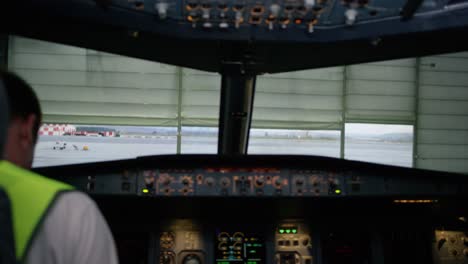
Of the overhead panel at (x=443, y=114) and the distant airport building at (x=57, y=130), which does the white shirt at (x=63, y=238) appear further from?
the overhead panel at (x=443, y=114)

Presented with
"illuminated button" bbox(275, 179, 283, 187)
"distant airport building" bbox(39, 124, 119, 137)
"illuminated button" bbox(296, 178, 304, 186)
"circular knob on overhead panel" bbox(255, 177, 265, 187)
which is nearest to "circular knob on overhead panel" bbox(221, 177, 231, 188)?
"circular knob on overhead panel" bbox(255, 177, 265, 187)

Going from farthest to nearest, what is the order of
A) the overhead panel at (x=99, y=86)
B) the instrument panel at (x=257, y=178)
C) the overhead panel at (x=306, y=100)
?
the overhead panel at (x=306, y=100)
the overhead panel at (x=99, y=86)
the instrument panel at (x=257, y=178)

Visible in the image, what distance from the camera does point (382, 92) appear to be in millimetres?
8367

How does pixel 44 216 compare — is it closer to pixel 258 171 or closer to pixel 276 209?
pixel 258 171

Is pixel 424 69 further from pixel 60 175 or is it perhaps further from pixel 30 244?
pixel 30 244

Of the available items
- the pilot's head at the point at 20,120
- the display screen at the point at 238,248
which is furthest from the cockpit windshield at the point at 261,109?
the pilot's head at the point at 20,120

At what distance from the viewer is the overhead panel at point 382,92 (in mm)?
8273

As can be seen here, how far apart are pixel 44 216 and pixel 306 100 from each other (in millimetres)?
7841

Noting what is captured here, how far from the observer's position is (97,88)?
7848 mm

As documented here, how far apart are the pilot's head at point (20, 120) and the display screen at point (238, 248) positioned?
229cm

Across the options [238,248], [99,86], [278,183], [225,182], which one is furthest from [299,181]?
[99,86]

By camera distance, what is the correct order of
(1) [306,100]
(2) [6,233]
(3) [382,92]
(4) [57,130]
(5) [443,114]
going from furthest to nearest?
(5) [443,114] < (3) [382,92] < (1) [306,100] < (4) [57,130] < (2) [6,233]

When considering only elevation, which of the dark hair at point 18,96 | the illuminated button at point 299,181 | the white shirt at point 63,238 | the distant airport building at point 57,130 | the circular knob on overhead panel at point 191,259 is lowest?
the circular knob on overhead panel at point 191,259

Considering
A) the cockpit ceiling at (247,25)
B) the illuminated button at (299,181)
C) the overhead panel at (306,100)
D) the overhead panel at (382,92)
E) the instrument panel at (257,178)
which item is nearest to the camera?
the cockpit ceiling at (247,25)
